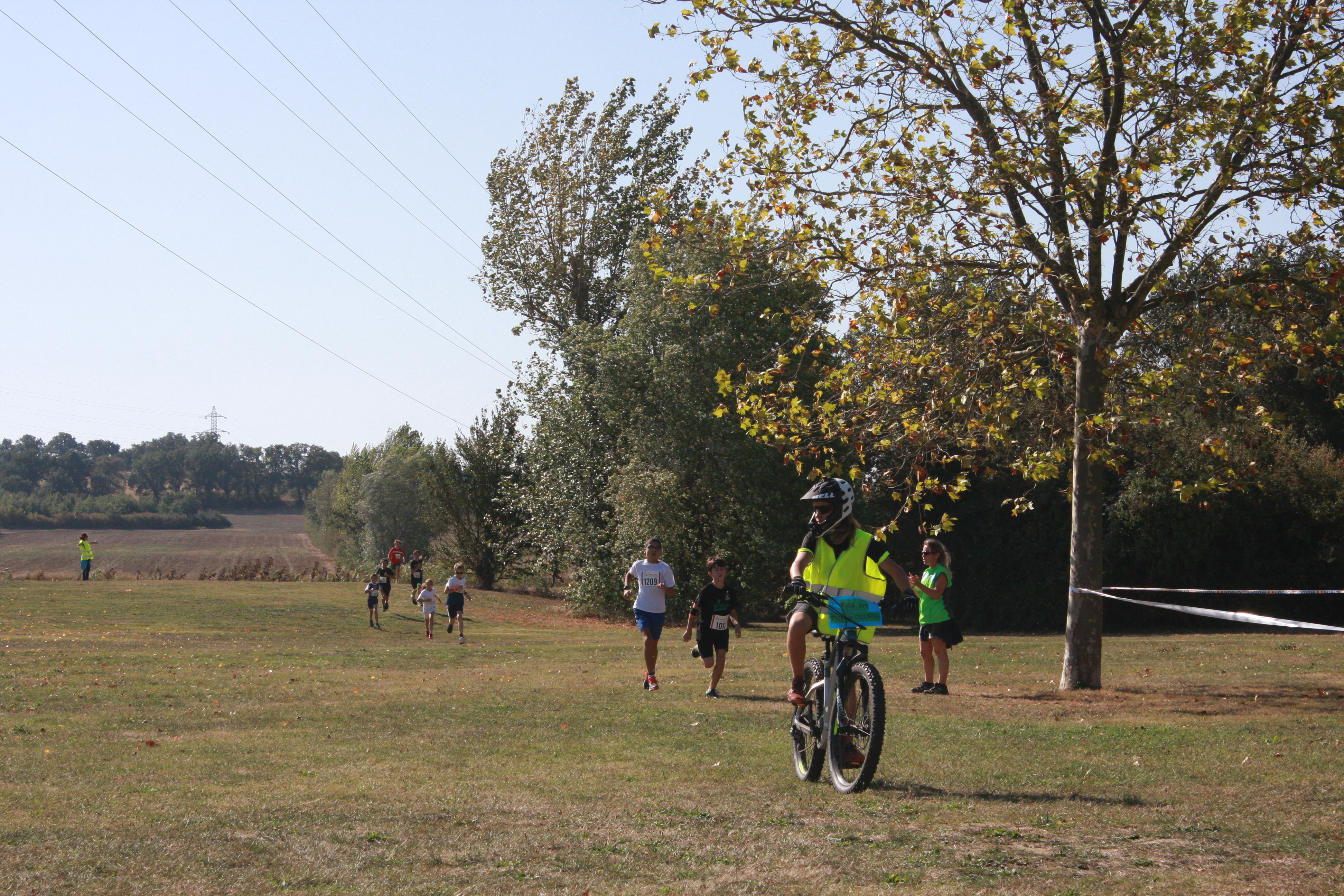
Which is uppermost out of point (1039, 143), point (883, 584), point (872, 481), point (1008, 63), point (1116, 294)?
point (1008, 63)

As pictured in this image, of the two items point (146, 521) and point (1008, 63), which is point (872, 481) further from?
point (146, 521)

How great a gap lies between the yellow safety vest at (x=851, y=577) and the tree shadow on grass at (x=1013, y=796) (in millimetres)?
1014

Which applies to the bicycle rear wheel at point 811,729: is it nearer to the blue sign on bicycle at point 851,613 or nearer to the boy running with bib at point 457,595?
the blue sign on bicycle at point 851,613

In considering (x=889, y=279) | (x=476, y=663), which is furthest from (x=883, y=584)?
(x=476, y=663)

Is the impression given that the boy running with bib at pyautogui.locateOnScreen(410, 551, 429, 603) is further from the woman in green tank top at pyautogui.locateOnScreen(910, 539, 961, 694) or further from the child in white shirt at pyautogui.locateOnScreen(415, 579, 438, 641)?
the woman in green tank top at pyautogui.locateOnScreen(910, 539, 961, 694)

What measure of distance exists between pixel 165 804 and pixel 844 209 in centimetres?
948

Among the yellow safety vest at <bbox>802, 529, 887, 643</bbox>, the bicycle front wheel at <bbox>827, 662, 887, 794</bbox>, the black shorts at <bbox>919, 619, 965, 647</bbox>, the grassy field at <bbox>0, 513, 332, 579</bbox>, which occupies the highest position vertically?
the yellow safety vest at <bbox>802, 529, 887, 643</bbox>

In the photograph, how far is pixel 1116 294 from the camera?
1388 centimetres

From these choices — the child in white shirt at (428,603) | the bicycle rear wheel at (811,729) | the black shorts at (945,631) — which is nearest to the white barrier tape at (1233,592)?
the black shorts at (945,631)

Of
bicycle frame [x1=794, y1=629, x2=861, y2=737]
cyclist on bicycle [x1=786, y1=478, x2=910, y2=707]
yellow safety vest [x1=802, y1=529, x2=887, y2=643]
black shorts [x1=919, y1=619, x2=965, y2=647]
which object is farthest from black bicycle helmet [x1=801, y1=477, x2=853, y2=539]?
black shorts [x1=919, y1=619, x2=965, y2=647]

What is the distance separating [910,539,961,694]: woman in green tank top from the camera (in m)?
13.4

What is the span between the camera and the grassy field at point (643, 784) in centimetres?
566

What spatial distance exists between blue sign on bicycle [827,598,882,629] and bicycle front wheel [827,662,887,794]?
0.30 meters

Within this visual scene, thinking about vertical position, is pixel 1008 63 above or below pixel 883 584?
above
